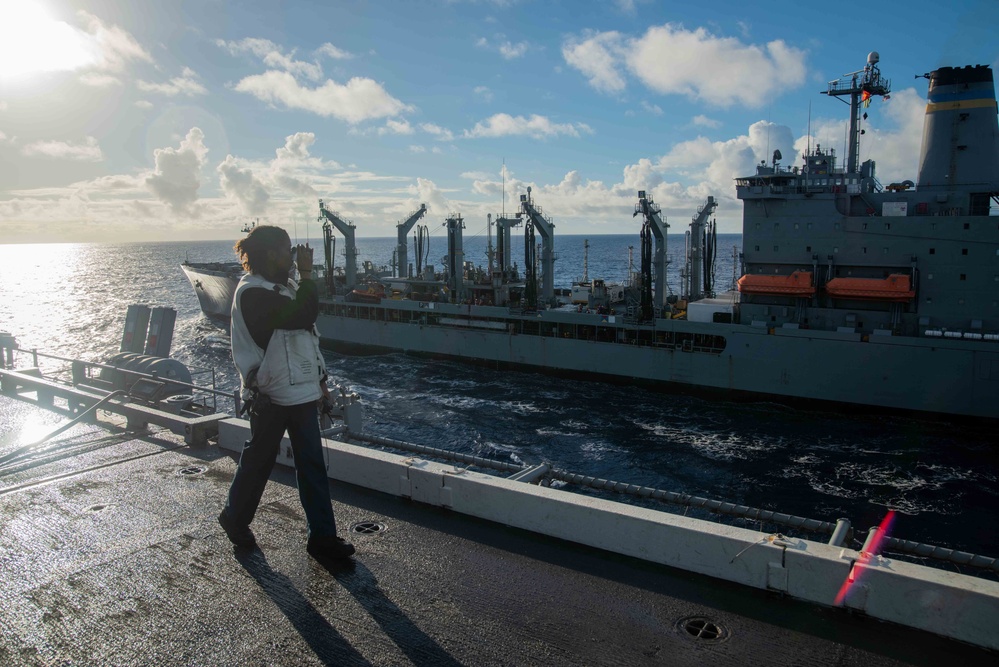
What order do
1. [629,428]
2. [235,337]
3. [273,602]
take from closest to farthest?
[273,602], [235,337], [629,428]

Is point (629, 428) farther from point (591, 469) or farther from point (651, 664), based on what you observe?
point (651, 664)

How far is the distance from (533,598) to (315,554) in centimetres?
139

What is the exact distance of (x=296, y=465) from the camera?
12.9 feet

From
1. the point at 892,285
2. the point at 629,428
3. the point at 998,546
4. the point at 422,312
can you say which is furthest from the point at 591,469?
the point at 422,312

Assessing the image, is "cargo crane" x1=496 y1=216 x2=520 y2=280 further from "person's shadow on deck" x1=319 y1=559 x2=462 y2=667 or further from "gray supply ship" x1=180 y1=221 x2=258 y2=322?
"person's shadow on deck" x1=319 y1=559 x2=462 y2=667

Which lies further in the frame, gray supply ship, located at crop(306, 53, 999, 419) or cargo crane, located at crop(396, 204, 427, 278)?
cargo crane, located at crop(396, 204, 427, 278)

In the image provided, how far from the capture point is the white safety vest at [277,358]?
3.76 meters

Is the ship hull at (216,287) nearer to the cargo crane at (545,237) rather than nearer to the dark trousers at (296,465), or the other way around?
the cargo crane at (545,237)

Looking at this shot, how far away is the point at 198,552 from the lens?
3.94 m

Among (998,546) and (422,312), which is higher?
(422,312)

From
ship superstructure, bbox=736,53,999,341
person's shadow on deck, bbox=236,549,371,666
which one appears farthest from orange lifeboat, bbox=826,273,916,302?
person's shadow on deck, bbox=236,549,371,666

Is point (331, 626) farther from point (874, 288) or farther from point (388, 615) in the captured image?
point (874, 288)

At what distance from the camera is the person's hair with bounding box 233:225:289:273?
3838 millimetres

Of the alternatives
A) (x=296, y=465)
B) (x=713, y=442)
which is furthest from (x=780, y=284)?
(x=296, y=465)
